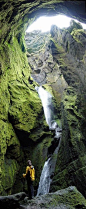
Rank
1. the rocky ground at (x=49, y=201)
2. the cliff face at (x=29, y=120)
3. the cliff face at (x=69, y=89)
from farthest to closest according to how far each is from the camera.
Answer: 1. the cliff face at (x=69, y=89)
2. the cliff face at (x=29, y=120)
3. the rocky ground at (x=49, y=201)

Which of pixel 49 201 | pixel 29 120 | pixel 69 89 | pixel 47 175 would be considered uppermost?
pixel 69 89

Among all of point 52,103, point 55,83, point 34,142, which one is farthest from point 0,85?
point 55,83

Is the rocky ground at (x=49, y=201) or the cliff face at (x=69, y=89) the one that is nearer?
the rocky ground at (x=49, y=201)

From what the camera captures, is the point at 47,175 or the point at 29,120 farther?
the point at 29,120

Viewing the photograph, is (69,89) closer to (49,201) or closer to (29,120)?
(29,120)

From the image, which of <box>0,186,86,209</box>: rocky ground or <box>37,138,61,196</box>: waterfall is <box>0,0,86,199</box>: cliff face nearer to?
<box>37,138,61,196</box>: waterfall

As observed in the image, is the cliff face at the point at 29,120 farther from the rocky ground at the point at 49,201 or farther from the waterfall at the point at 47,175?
the rocky ground at the point at 49,201

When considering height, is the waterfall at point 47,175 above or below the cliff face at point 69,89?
below

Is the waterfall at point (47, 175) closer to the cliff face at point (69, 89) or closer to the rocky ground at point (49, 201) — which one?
the cliff face at point (69, 89)

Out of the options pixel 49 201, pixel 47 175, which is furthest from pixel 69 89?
pixel 49 201

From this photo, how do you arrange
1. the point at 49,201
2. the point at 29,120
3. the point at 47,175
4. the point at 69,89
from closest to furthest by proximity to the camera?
the point at 49,201 → the point at 47,175 → the point at 29,120 → the point at 69,89

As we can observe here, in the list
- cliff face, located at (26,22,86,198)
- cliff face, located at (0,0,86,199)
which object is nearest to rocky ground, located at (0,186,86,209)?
cliff face, located at (0,0,86,199)

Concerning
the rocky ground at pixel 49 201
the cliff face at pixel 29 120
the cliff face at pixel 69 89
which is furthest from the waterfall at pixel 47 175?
the rocky ground at pixel 49 201

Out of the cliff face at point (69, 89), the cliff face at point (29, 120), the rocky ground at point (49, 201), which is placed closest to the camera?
the rocky ground at point (49, 201)
